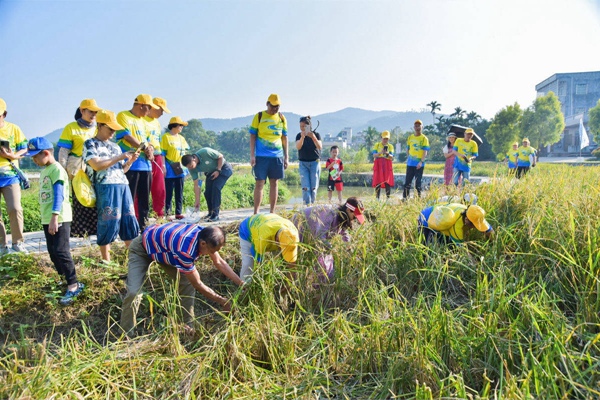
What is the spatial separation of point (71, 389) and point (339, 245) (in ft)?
7.21

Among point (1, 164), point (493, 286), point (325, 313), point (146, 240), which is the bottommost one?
point (325, 313)

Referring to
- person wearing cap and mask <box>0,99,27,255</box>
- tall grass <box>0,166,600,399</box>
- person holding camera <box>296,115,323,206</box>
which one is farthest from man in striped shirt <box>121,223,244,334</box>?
person holding camera <box>296,115,323,206</box>

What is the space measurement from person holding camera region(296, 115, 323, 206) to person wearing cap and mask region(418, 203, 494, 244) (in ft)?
7.74

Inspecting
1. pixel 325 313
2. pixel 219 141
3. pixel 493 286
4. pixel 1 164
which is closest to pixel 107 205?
pixel 1 164

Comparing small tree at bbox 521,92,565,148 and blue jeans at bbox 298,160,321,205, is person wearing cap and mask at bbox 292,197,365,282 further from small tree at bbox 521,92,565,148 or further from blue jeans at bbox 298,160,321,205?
small tree at bbox 521,92,565,148

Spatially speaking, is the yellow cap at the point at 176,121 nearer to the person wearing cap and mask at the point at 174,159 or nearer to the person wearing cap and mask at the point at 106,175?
the person wearing cap and mask at the point at 174,159

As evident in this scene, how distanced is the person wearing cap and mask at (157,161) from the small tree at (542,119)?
31457 mm

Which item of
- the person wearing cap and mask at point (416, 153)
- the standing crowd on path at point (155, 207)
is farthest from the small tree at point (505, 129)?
the standing crowd on path at point (155, 207)

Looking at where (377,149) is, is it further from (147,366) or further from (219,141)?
(219,141)

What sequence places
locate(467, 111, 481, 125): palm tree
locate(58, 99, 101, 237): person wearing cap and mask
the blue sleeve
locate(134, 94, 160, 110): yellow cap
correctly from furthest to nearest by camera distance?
locate(467, 111, 481, 125): palm tree → locate(134, 94, 160, 110): yellow cap → locate(58, 99, 101, 237): person wearing cap and mask → the blue sleeve

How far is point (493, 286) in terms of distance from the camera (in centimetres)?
298

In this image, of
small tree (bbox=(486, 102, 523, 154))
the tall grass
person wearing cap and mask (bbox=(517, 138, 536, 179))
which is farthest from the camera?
small tree (bbox=(486, 102, 523, 154))

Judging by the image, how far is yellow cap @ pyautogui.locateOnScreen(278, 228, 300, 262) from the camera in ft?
10.8

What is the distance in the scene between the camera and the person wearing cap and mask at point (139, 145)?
4.50 meters
